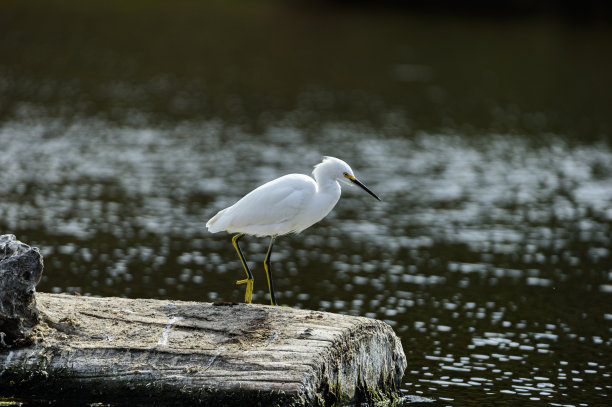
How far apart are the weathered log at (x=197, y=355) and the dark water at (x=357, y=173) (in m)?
1.73

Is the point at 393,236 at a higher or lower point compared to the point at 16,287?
higher

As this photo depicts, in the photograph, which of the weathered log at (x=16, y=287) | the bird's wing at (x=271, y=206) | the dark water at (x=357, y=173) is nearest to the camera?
the weathered log at (x=16, y=287)

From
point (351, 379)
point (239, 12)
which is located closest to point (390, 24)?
point (239, 12)

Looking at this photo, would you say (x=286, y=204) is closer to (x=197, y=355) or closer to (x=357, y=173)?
(x=197, y=355)

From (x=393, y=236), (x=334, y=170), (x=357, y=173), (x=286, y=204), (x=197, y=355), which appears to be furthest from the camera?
(x=357, y=173)

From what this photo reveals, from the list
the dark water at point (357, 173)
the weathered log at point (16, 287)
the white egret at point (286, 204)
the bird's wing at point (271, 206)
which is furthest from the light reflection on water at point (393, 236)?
the weathered log at point (16, 287)

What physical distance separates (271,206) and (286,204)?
19 centimetres

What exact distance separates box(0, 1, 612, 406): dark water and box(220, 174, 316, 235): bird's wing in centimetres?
263

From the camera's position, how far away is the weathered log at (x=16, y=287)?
→ 9.38m

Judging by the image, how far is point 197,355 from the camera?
30.7 ft

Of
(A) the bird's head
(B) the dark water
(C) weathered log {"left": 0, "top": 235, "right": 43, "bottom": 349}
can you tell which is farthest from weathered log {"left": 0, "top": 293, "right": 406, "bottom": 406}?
(A) the bird's head

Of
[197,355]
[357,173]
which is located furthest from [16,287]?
[357,173]

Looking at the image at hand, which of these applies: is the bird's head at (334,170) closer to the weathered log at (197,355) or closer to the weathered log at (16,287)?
the weathered log at (197,355)

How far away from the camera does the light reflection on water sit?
13055mm
